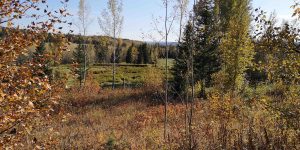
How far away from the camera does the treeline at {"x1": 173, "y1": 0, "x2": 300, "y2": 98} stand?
512cm

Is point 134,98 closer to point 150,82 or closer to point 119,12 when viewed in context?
point 150,82

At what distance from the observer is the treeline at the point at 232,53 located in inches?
201

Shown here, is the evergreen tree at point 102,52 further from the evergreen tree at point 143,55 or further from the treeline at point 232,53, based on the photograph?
the treeline at point 232,53

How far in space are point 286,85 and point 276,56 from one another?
2.06 feet

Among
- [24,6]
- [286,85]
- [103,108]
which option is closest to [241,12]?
[103,108]

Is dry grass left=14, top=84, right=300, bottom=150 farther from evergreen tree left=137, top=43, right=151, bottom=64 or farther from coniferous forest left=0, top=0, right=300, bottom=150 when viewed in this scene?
evergreen tree left=137, top=43, right=151, bottom=64

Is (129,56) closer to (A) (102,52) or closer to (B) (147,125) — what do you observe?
(A) (102,52)

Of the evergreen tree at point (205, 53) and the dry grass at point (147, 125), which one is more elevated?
the evergreen tree at point (205, 53)

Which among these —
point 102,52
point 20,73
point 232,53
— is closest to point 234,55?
point 232,53


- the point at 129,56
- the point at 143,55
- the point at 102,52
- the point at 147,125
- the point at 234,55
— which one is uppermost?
the point at 102,52

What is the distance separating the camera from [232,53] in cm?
1973

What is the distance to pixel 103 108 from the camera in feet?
70.7

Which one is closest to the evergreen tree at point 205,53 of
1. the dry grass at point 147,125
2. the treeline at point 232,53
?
the treeline at point 232,53

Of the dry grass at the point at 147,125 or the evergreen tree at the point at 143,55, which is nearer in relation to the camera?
the dry grass at the point at 147,125
